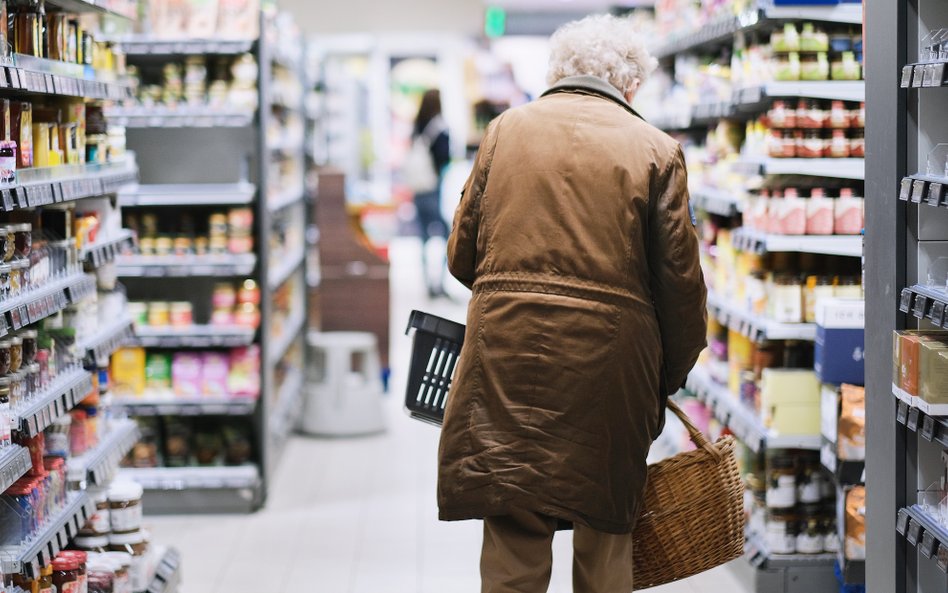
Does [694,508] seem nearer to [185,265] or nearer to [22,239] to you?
[22,239]

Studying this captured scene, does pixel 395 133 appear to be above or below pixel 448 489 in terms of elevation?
above

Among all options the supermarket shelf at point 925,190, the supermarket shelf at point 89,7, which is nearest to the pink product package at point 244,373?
the supermarket shelf at point 89,7

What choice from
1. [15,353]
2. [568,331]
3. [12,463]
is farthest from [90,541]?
[568,331]

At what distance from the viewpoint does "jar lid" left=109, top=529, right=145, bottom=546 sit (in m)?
4.23

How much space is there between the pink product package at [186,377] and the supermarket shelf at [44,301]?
1.96m

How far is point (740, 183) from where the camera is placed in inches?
208

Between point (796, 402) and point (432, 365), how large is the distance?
5.29ft

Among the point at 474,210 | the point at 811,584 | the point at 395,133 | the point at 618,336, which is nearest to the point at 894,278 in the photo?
the point at 618,336

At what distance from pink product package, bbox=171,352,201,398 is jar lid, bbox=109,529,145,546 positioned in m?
1.78

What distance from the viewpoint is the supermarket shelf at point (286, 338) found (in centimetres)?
661

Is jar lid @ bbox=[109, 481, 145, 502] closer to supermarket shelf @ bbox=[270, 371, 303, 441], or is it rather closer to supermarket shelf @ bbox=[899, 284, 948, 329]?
supermarket shelf @ bbox=[270, 371, 303, 441]

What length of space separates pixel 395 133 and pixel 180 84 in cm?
1379

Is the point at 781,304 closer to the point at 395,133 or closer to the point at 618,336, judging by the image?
the point at 618,336

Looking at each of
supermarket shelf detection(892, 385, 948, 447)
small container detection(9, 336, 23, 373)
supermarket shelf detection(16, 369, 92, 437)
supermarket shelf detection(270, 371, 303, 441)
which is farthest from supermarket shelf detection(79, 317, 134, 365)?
supermarket shelf detection(892, 385, 948, 447)
